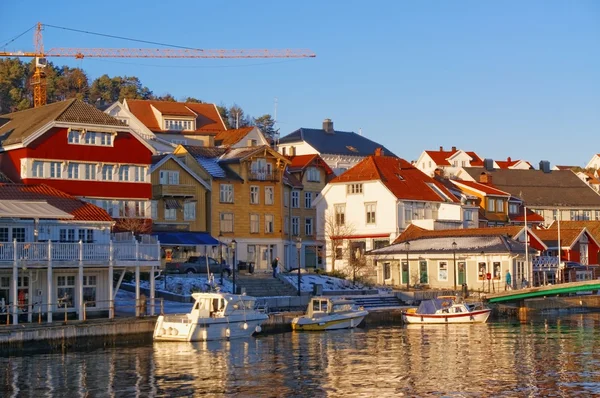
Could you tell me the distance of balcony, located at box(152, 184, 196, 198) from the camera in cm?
7900

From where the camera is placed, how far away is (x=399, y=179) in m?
93.1

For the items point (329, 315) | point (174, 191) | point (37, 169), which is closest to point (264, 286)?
point (329, 315)

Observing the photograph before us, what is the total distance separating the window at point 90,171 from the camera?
6969 centimetres

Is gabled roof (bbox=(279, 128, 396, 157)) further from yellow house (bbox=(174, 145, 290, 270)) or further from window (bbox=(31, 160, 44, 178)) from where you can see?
window (bbox=(31, 160, 44, 178))

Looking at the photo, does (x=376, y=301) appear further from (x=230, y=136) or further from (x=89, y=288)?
(x=230, y=136)

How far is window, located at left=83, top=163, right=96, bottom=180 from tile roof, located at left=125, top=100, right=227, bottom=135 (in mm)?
45617

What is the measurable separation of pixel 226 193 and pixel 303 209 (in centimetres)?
1089

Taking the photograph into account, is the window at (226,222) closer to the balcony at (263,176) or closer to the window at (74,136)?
the balcony at (263,176)

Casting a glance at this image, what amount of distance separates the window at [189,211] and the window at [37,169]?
16.5m

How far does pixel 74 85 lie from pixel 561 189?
77.0m

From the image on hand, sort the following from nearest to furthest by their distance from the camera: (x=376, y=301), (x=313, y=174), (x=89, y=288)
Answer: (x=89, y=288)
(x=376, y=301)
(x=313, y=174)

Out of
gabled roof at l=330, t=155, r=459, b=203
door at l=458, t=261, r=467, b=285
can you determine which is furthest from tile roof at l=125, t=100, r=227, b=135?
door at l=458, t=261, r=467, b=285

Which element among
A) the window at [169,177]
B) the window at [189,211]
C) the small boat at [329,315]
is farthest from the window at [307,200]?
the small boat at [329,315]

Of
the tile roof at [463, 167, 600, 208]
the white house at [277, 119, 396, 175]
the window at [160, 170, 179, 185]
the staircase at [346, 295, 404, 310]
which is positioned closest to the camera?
the staircase at [346, 295, 404, 310]
